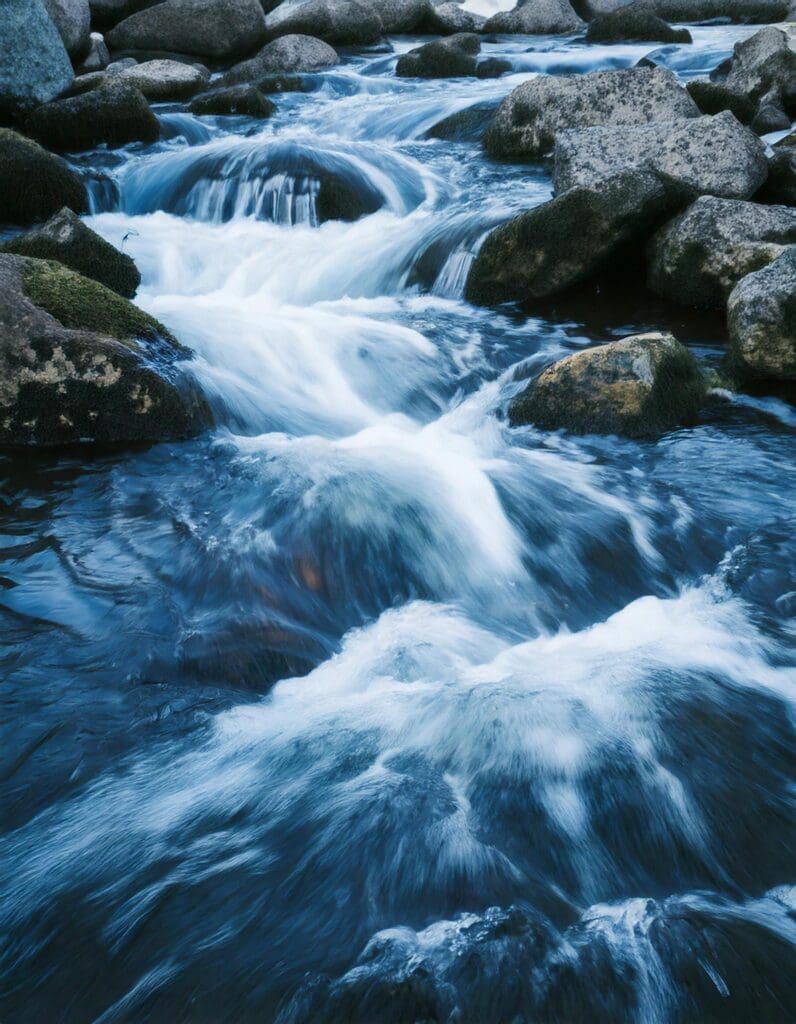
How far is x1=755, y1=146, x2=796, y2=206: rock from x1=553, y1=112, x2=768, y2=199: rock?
32 cm

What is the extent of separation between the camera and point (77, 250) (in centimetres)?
720

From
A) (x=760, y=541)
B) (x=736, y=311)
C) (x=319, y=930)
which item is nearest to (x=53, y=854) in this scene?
(x=319, y=930)

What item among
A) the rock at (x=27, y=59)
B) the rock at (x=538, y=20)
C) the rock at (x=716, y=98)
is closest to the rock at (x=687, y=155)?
the rock at (x=716, y=98)

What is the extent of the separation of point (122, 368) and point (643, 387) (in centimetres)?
315

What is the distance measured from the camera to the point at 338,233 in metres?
9.63

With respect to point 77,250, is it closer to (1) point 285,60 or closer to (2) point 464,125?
(2) point 464,125

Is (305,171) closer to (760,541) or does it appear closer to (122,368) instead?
(122,368)

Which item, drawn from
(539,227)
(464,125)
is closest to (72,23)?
(464,125)

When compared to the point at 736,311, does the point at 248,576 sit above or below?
below

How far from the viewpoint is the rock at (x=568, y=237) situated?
750cm

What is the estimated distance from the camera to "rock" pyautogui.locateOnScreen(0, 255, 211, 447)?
5152 mm

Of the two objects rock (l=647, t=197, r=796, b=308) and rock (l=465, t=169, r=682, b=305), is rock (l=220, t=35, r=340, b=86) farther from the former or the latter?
rock (l=647, t=197, r=796, b=308)

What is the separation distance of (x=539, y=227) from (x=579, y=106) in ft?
13.8

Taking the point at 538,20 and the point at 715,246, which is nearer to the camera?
the point at 715,246
